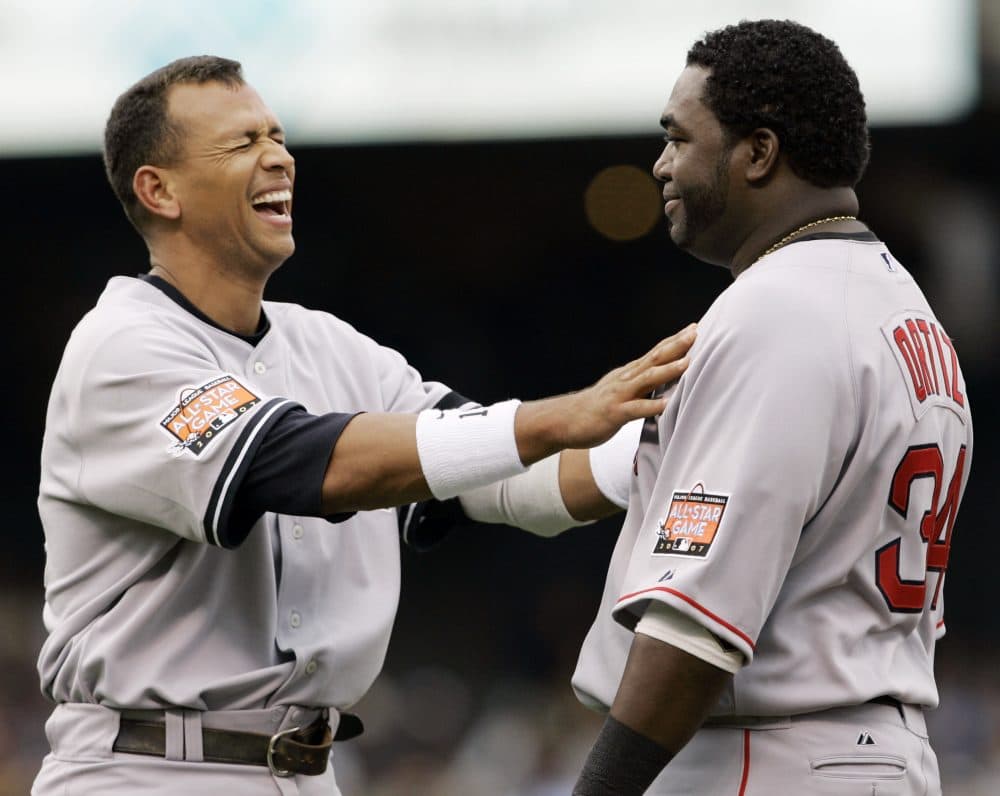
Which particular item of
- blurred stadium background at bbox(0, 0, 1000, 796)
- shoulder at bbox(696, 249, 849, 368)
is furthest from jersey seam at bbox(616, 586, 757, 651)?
blurred stadium background at bbox(0, 0, 1000, 796)

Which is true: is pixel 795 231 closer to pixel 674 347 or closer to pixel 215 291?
→ pixel 674 347

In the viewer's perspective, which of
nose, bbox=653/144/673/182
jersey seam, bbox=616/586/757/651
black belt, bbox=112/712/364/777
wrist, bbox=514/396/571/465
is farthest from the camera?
black belt, bbox=112/712/364/777

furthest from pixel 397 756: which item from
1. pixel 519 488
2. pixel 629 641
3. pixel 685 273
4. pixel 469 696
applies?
pixel 629 641

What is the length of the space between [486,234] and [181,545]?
784cm

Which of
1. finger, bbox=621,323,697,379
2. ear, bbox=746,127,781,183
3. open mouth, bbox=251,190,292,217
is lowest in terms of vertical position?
finger, bbox=621,323,697,379

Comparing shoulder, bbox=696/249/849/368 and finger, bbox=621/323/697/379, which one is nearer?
shoulder, bbox=696/249/849/368

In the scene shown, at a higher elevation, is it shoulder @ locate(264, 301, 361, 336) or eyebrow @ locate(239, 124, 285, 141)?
eyebrow @ locate(239, 124, 285, 141)

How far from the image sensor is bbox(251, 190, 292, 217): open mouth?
10.4ft

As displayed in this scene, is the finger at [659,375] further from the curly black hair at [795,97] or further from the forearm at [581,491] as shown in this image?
the forearm at [581,491]

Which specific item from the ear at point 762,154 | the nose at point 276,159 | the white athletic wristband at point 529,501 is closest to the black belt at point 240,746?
the white athletic wristband at point 529,501

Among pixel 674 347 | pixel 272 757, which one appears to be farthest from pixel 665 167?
pixel 272 757

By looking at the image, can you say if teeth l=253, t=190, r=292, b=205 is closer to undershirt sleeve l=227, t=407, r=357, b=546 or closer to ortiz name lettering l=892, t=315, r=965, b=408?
undershirt sleeve l=227, t=407, r=357, b=546

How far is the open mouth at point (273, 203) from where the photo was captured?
316 centimetres

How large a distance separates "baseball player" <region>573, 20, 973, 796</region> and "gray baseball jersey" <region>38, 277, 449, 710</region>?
0.68 metres
